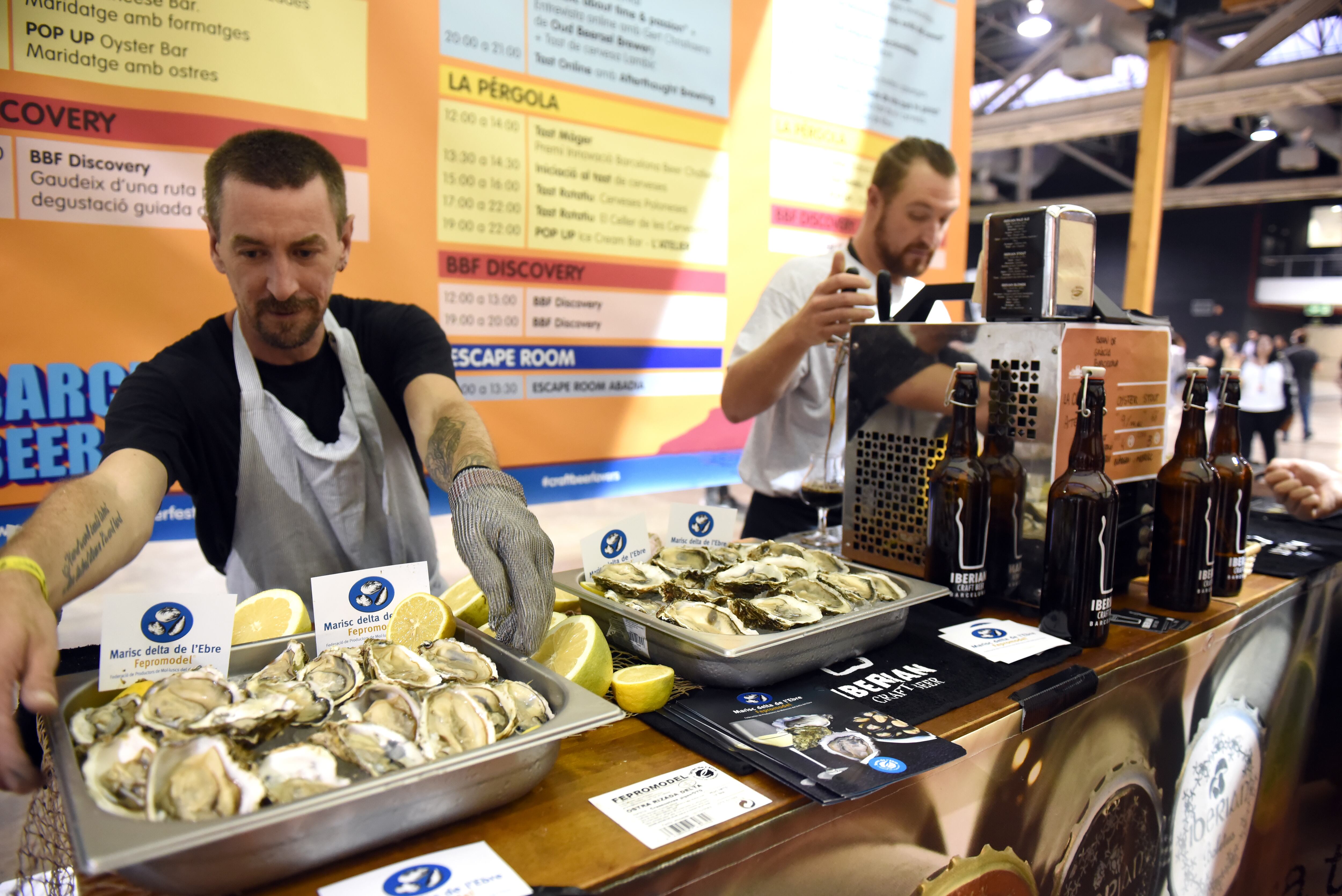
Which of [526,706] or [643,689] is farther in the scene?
[643,689]

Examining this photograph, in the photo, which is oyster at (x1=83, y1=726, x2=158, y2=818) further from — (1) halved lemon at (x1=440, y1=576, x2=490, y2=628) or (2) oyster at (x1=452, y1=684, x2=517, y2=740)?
(1) halved lemon at (x1=440, y1=576, x2=490, y2=628)

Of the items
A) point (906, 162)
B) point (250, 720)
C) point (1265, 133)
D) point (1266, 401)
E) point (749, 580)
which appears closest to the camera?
point (250, 720)

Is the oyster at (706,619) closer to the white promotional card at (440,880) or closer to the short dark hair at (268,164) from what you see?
the white promotional card at (440,880)

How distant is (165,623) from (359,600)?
207 millimetres

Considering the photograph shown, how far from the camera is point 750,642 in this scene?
0.97 metres

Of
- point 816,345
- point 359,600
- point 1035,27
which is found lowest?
point 359,600

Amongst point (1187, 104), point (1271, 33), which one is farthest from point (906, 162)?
point (1187, 104)

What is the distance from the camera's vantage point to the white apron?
1652mm

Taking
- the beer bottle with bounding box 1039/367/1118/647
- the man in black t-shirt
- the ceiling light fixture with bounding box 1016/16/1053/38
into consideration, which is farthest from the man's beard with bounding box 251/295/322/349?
the ceiling light fixture with bounding box 1016/16/1053/38

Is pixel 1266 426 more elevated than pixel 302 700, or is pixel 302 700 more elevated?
pixel 302 700

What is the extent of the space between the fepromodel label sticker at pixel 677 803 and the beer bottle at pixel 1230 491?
3.44 ft

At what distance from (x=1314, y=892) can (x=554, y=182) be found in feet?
9.13

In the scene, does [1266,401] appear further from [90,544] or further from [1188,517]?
[90,544]

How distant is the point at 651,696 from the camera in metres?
0.94
